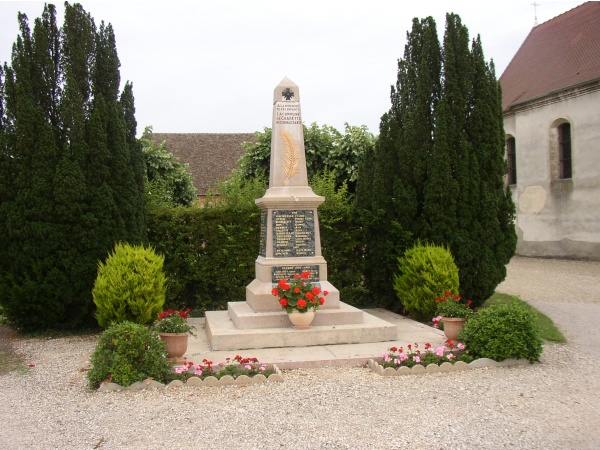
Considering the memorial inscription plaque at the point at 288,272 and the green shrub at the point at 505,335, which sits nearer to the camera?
the green shrub at the point at 505,335

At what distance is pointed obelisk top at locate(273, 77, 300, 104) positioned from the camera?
948cm

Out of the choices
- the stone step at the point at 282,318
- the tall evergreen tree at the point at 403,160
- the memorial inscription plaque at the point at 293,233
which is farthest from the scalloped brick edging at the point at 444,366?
the tall evergreen tree at the point at 403,160

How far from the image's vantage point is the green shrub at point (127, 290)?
854 centimetres

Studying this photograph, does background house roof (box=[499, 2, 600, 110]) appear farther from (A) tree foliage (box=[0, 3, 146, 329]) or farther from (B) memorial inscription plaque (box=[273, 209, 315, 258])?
(A) tree foliage (box=[0, 3, 146, 329])

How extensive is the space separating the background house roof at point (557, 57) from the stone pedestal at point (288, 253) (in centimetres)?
1581

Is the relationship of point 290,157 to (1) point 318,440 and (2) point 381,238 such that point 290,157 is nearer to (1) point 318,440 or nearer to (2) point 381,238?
(2) point 381,238

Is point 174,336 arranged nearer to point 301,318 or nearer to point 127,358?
point 127,358

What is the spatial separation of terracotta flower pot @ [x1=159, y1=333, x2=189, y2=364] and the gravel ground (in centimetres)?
100

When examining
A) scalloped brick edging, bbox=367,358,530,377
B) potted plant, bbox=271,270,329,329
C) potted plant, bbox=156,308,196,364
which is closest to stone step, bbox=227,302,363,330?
potted plant, bbox=271,270,329,329

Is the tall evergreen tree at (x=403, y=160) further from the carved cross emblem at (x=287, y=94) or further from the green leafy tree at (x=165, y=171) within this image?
the green leafy tree at (x=165, y=171)

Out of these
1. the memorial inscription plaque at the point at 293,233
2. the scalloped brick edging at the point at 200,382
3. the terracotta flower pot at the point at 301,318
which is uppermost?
Result: the memorial inscription plaque at the point at 293,233

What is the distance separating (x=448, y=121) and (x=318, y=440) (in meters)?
7.71

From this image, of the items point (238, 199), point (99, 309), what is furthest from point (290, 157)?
→ point (99, 309)

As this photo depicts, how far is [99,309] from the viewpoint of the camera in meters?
8.67
